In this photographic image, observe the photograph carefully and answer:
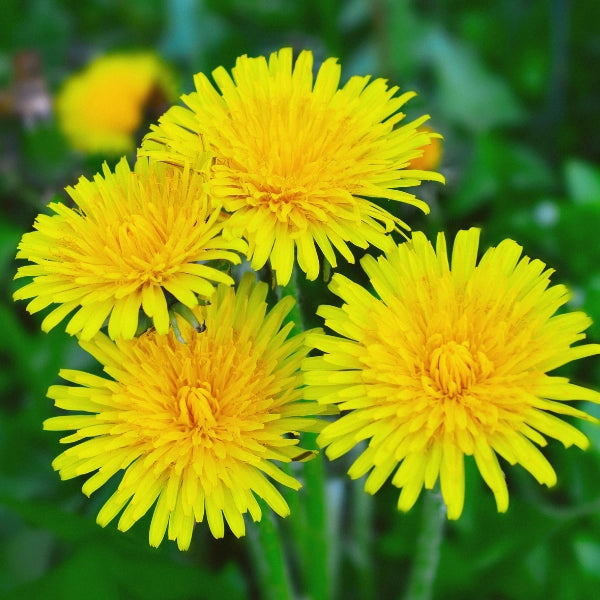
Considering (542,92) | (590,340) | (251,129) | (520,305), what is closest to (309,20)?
(542,92)

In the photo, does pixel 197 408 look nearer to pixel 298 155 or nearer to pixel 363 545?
pixel 298 155

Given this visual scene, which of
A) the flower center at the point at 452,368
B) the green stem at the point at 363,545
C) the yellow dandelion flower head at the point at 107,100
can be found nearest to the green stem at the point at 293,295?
the flower center at the point at 452,368

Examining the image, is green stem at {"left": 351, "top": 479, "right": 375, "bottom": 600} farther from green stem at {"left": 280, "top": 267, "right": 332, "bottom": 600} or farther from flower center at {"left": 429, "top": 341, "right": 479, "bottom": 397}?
flower center at {"left": 429, "top": 341, "right": 479, "bottom": 397}

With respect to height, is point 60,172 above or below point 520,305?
above

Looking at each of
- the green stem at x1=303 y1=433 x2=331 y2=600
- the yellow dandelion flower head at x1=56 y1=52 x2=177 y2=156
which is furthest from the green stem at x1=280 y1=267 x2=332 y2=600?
the yellow dandelion flower head at x1=56 y1=52 x2=177 y2=156

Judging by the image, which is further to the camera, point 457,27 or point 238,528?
point 457,27

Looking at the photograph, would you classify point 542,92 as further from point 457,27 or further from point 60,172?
point 60,172
